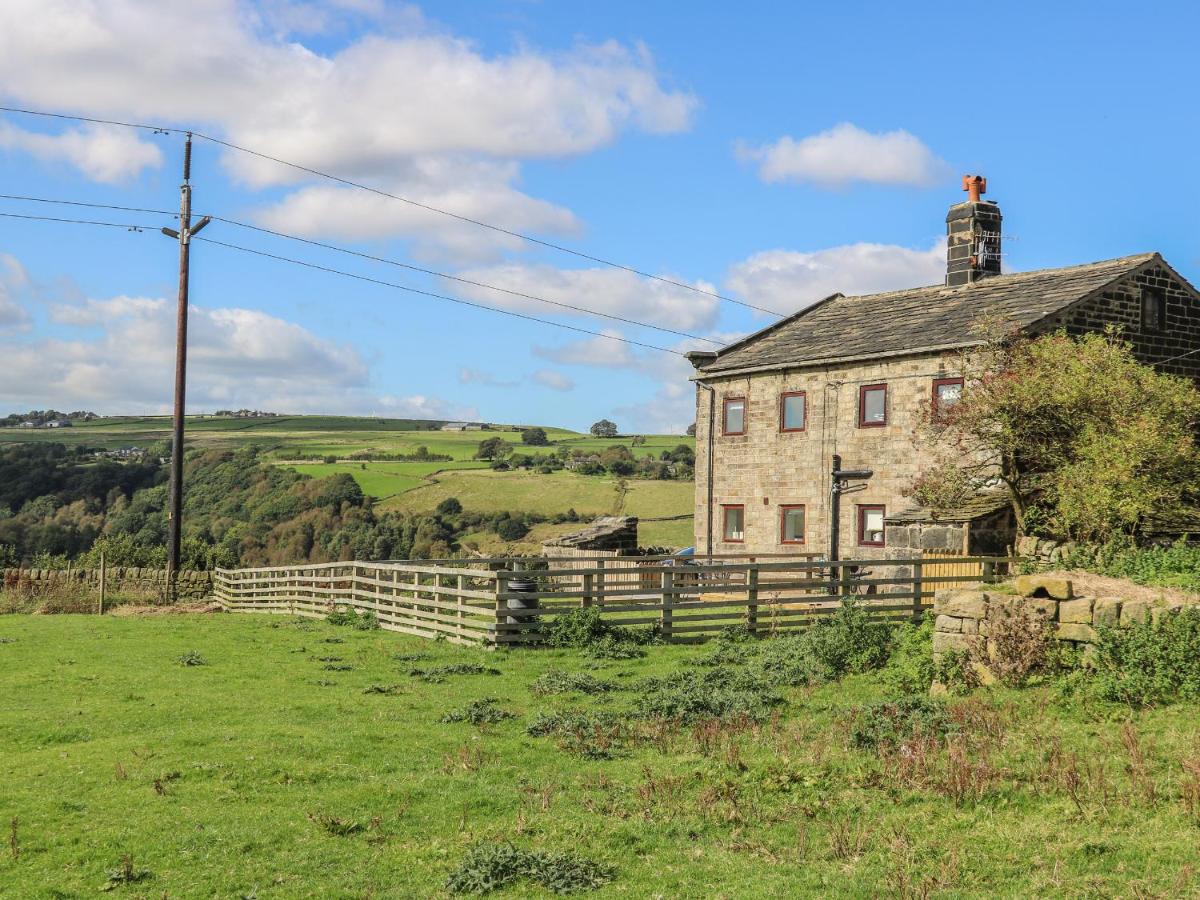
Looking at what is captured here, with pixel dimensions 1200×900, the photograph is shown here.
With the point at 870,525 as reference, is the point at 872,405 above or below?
above

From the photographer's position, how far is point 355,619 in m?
25.5

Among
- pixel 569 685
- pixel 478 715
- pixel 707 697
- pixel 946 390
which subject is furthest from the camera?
pixel 946 390

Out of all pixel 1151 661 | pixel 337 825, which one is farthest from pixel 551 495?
pixel 337 825

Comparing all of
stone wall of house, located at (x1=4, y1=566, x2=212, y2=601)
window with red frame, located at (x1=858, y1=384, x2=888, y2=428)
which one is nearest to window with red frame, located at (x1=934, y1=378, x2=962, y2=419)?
window with red frame, located at (x1=858, y1=384, x2=888, y2=428)

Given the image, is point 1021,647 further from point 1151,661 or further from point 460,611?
point 460,611

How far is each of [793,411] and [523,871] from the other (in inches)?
1064

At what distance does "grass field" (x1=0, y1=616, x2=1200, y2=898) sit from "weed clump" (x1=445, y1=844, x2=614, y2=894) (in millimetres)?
164

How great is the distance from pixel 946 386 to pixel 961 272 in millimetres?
6626

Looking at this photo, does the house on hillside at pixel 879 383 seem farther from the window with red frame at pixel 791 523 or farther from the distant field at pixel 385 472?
the distant field at pixel 385 472

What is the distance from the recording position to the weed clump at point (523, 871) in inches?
319

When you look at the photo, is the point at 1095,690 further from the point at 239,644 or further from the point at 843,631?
the point at 239,644

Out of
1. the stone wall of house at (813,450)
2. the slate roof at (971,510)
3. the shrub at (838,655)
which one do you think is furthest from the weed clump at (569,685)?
the stone wall of house at (813,450)

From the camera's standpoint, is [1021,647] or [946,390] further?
[946,390]

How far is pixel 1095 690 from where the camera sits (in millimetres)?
12711
